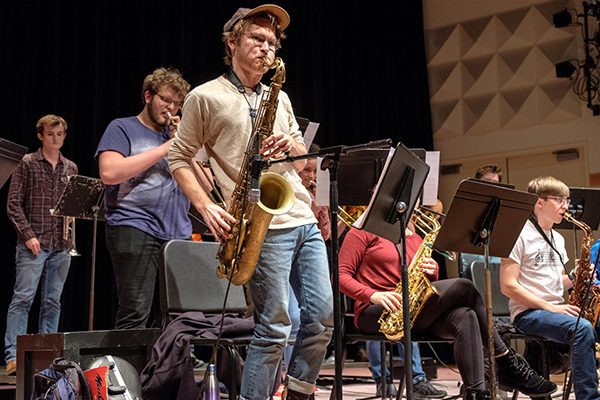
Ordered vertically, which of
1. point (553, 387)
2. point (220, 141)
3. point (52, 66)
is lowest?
point (553, 387)

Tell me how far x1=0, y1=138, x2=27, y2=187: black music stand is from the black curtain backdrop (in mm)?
3703

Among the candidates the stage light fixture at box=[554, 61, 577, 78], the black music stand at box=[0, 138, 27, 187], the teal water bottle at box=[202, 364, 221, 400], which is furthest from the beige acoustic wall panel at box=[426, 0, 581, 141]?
the black music stand at box=[0, 138, 27, 187]

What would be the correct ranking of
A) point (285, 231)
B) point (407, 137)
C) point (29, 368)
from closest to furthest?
→ point (285, 231) → point (29, 368) → point (407, 137)

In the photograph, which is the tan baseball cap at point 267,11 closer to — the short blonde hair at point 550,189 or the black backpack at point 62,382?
the black backpack at point 62,382

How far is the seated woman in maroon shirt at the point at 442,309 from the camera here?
3.36 m

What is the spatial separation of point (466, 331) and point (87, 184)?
10.2ft

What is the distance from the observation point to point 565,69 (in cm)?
782

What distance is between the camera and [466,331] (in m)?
3.39

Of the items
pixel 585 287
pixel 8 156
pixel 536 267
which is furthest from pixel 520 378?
pixel 8 156

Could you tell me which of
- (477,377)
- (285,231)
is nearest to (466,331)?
(477,377)

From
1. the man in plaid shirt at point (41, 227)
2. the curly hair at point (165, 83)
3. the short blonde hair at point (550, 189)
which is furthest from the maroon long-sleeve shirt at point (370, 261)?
the man in plaid shirt at point (41, 227)

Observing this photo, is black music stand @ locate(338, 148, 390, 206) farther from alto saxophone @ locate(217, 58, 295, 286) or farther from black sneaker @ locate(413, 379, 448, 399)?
black sneaker @ locate(413, 379, 448, 399)

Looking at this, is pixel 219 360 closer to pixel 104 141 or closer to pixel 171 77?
pixel 104 141

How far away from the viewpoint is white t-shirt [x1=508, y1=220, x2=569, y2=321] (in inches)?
162
